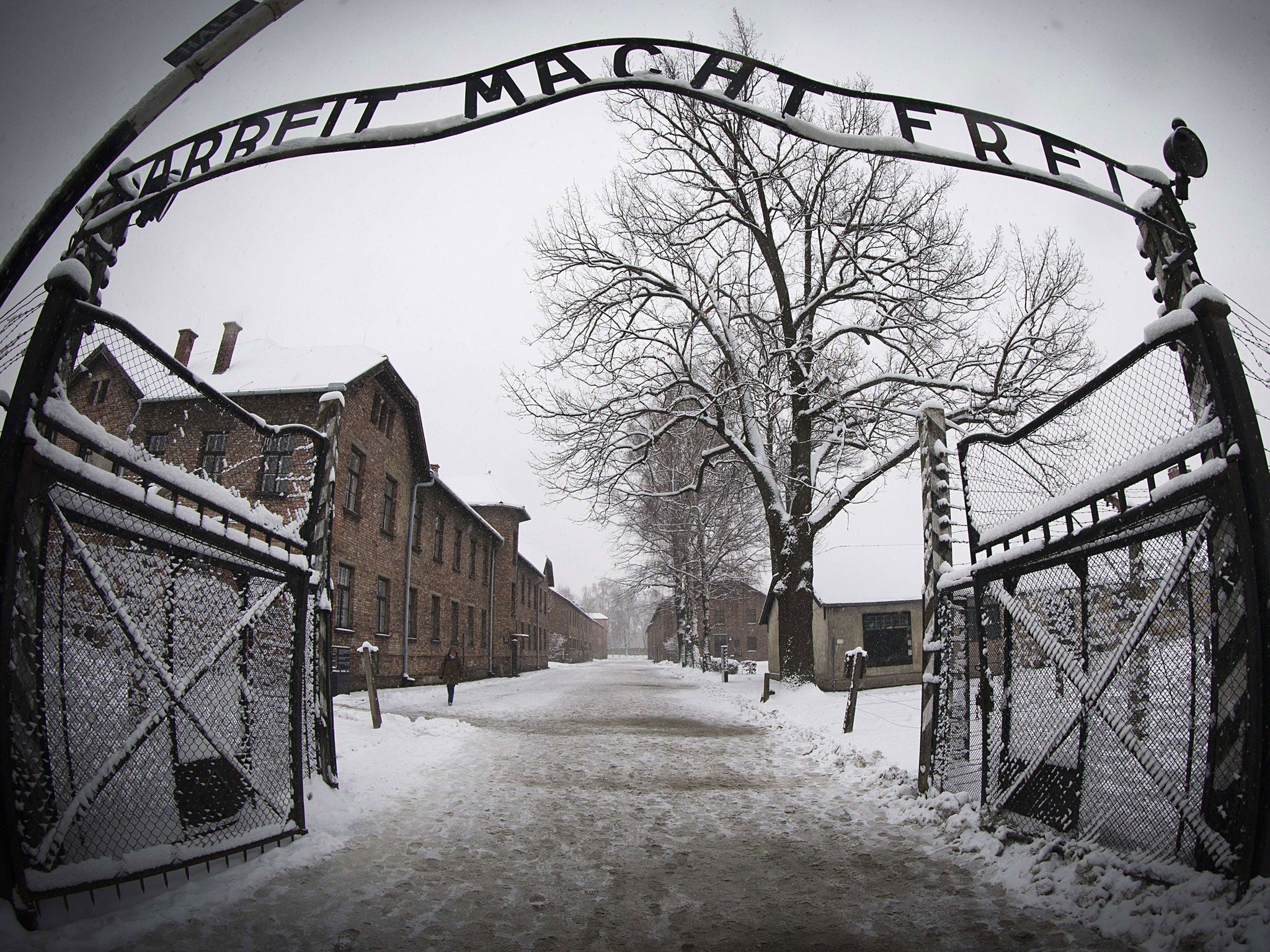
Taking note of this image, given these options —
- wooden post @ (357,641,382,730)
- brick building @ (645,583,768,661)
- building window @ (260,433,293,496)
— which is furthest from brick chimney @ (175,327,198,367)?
brick building @ (645,583,768,661)

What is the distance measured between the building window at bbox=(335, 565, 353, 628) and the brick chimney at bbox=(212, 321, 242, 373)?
290 inches

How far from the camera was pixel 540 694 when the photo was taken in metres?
19.0

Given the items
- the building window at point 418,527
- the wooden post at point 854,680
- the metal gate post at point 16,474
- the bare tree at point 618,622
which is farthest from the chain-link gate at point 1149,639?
the bare tree at point 618,622

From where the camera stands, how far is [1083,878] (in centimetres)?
331

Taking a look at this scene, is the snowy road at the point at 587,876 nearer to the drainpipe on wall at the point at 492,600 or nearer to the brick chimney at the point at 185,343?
the brick chimney at the point at 185,343

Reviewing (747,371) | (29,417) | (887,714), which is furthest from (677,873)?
(747,371)

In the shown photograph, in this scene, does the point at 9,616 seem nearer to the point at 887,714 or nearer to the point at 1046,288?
the point at 887,714

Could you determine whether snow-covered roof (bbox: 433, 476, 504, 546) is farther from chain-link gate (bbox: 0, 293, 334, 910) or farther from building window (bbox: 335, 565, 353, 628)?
chain-link gate (bbox: 0, 293, 334, 910)

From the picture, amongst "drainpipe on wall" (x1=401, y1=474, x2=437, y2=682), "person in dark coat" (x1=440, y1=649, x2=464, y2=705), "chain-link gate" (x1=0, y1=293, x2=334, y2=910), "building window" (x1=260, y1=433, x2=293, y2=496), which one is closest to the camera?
"chain-link gate" (x1=0, y1=293, x2=334, y2=910)

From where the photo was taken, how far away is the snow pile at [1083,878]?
2.52m

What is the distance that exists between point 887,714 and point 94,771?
34.3ft

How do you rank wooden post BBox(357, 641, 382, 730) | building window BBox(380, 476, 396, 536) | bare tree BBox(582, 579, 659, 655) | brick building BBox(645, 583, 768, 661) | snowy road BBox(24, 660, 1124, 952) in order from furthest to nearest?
1. bare tree BBox(582, 579, 659, 655)
2. brick building BBox(645, 583, 768, 661)
3. building window BBox(380, 476, 396, 536)
4. wooden post BBox(357, 641, 382, 730)
5. snowy road BBox(24, 660, 1124, 952)

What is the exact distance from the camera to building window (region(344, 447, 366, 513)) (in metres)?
17.1

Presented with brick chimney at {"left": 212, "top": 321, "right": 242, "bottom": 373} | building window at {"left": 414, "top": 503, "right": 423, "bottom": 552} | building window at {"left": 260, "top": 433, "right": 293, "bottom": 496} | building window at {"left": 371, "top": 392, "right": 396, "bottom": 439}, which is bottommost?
building window at {"left": 414, "top": 503, "right": 423, "bottom": 552}
